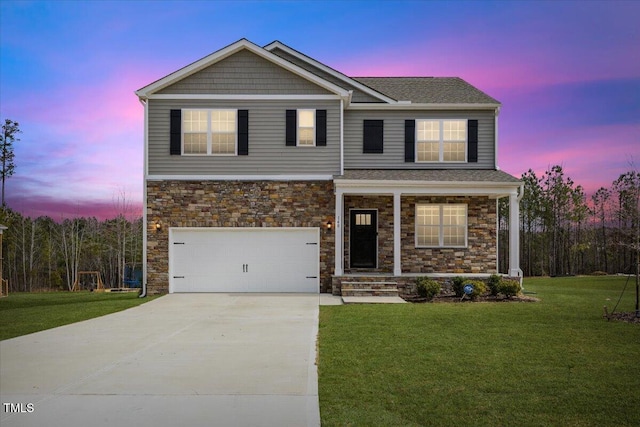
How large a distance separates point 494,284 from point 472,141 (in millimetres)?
5345

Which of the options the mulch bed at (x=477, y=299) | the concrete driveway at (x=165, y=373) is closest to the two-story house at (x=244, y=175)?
the mulch bed at (x=477, y=299)

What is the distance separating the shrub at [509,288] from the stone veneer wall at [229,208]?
531cm

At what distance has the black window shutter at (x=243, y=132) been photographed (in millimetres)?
17062

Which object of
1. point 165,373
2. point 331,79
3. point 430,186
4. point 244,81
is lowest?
point 165,373

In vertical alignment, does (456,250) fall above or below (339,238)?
below

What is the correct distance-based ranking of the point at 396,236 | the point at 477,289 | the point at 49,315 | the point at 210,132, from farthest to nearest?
the point at 210,132 → the point at 396,236 → the point at 477,289 → the point at 49,315

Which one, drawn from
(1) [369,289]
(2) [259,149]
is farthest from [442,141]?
(2) [259,149]

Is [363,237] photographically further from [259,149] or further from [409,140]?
[259,149]

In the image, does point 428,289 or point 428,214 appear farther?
point 428,214

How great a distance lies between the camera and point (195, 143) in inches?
677

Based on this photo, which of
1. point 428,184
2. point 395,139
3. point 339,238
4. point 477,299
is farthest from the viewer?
point 395,139

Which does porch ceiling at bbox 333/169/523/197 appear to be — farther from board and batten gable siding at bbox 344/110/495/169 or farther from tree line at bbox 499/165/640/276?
tree line at bbox 499/165/640/276

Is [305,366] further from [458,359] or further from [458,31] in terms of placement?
[458,31]

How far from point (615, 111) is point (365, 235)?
9.73m
